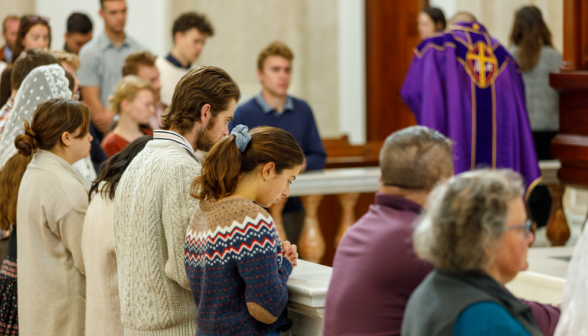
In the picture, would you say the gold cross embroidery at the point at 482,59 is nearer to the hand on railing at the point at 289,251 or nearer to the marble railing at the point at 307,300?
the marble railing at the point at 307,300

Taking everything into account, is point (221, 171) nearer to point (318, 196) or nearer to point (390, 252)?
point (390, 252)

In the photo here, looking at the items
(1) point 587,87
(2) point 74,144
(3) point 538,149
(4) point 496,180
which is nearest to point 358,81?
(3) point 538,149

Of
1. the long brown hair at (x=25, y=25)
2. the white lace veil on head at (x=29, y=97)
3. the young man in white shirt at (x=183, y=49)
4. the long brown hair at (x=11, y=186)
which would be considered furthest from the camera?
the young man in white shirt at (x=183, y=49)

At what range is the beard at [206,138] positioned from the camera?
252cm

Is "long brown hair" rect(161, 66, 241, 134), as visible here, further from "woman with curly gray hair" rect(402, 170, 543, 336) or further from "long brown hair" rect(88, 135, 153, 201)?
"woman with curly gray hair" rect(402, 170, 543, 336)

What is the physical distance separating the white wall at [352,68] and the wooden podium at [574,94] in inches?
241

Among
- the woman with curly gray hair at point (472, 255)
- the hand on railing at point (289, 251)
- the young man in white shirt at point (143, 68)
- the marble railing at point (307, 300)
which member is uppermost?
the young man in white shirt at point (143, 68)

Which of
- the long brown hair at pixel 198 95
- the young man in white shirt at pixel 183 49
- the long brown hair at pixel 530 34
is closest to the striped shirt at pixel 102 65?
the young man in white shirt at pixel 183 49

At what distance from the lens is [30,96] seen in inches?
135

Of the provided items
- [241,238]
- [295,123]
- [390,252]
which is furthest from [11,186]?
[295,123]

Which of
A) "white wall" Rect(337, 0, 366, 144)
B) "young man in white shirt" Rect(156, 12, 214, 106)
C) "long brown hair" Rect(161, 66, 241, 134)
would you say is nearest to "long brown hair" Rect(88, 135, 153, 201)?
"long brown hair" Rect(161, 66, 241, 134)

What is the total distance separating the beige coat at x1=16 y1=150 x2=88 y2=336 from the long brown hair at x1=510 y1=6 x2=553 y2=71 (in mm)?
3812

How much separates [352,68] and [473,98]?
5227 mm

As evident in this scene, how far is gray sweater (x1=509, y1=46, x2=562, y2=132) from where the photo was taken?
5719 millimetres
